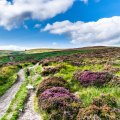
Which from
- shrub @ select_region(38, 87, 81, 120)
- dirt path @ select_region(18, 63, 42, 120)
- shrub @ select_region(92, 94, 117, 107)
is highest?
shrub @ select_region(92, 94, 117, 107)

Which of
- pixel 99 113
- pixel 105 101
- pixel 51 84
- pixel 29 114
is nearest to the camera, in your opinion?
pixel 99 113

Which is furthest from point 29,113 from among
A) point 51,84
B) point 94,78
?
point 94,78

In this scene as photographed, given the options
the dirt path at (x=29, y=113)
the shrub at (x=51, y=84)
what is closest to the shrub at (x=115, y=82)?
the shrub at (x=51, y=84)

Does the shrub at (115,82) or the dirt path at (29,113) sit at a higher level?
the shrub at (115,82)

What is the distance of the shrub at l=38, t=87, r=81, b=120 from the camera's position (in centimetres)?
1825

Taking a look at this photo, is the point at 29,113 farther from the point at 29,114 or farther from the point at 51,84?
the point at 51,84

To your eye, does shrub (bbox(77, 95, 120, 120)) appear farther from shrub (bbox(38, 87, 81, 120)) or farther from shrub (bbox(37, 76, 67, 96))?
shrub (bbox(37, 76, 67, 96))

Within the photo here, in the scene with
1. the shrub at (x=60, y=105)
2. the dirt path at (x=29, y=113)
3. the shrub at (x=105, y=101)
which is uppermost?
the shrub at (x=105, y=101)

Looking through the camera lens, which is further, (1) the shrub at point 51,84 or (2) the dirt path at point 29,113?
(1) the shrub at point 51,84

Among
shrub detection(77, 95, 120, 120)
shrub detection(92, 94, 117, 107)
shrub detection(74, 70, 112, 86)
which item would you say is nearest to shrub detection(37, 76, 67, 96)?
shrub detection(74, 70, 112, 86)

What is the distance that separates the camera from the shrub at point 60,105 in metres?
18.2

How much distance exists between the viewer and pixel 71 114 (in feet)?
59.8

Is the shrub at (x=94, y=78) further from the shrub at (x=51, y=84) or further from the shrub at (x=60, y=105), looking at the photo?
the shrub at (x=60, y=105)

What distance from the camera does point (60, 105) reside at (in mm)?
19609
